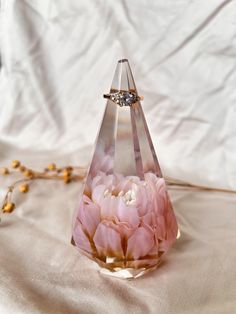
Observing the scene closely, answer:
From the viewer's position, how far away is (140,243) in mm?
567

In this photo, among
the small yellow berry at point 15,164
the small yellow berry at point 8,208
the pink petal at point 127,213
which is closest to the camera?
the pink petal at point 127,213

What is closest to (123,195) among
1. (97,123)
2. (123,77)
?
(123,77)

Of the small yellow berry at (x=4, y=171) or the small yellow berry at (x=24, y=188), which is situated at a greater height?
the small yellow berry at (x=4, y=171)

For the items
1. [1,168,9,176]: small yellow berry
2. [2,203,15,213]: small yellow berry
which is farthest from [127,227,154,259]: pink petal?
[1,168,9,176]: small yellow berry

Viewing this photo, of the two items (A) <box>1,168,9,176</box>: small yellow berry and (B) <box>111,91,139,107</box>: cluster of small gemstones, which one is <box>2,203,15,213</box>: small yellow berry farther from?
(B) <box>111,91,139,107</box>: cluster of small gemstones

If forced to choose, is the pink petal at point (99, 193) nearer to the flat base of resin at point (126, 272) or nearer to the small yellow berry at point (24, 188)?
the flat base of resin at point (126, 272)

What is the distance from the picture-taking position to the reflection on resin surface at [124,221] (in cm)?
56

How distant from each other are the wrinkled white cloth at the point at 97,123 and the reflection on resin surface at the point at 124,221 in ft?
0.13

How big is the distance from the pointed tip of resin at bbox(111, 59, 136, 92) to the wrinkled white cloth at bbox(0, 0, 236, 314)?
219 mm

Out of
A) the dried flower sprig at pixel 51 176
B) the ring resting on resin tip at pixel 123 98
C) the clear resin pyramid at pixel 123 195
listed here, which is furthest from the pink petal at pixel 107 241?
the dried flower sprig at pixel 51 176

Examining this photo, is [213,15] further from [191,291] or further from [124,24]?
[191,291]

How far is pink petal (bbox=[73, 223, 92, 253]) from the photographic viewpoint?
0.59 metres

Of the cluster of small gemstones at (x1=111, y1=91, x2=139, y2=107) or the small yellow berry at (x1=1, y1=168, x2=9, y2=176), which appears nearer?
the cluster of small gemstones at (x1=111, y1=91, x2=139, y2=107)

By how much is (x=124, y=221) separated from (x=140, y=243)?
3 cm
